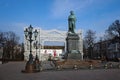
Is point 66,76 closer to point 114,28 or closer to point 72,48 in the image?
point 72,48

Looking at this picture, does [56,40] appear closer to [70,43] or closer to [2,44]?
[2,44]

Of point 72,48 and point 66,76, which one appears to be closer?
point 66,76

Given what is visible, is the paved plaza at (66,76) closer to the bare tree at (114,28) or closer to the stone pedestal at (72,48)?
the stone pedestal at (72,48)

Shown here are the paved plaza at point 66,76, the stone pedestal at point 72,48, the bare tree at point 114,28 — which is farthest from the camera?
the bare tree at point 114,28

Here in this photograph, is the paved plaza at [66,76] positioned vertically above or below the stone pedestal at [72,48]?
below

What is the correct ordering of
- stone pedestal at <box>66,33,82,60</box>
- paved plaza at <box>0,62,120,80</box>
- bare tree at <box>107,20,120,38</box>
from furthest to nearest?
bare tree at <box>107,20,120,38</box>, stone pedestal at <box>66,33,82,60</box>, paved plaza at <box>0,62,120,80</box>

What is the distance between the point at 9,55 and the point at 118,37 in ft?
147

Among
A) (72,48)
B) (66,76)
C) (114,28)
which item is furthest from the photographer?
(114,28)

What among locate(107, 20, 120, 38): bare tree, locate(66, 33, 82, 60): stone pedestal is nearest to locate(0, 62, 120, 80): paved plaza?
locate(66, 33, 82, 60): stone pedestal

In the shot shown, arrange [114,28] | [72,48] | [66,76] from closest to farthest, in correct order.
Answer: [66,76] → [72,48] → [114,28]

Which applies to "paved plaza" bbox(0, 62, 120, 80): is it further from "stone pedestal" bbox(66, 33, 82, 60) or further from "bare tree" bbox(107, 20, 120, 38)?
"bare tree" bbox(107, 20, 120, 38)

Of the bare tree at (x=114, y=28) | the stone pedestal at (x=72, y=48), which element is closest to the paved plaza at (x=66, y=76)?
the stone pedestal at (x=72, y=48)

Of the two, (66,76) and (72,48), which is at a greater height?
(72,48)

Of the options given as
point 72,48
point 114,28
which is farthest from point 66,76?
point 114,28
